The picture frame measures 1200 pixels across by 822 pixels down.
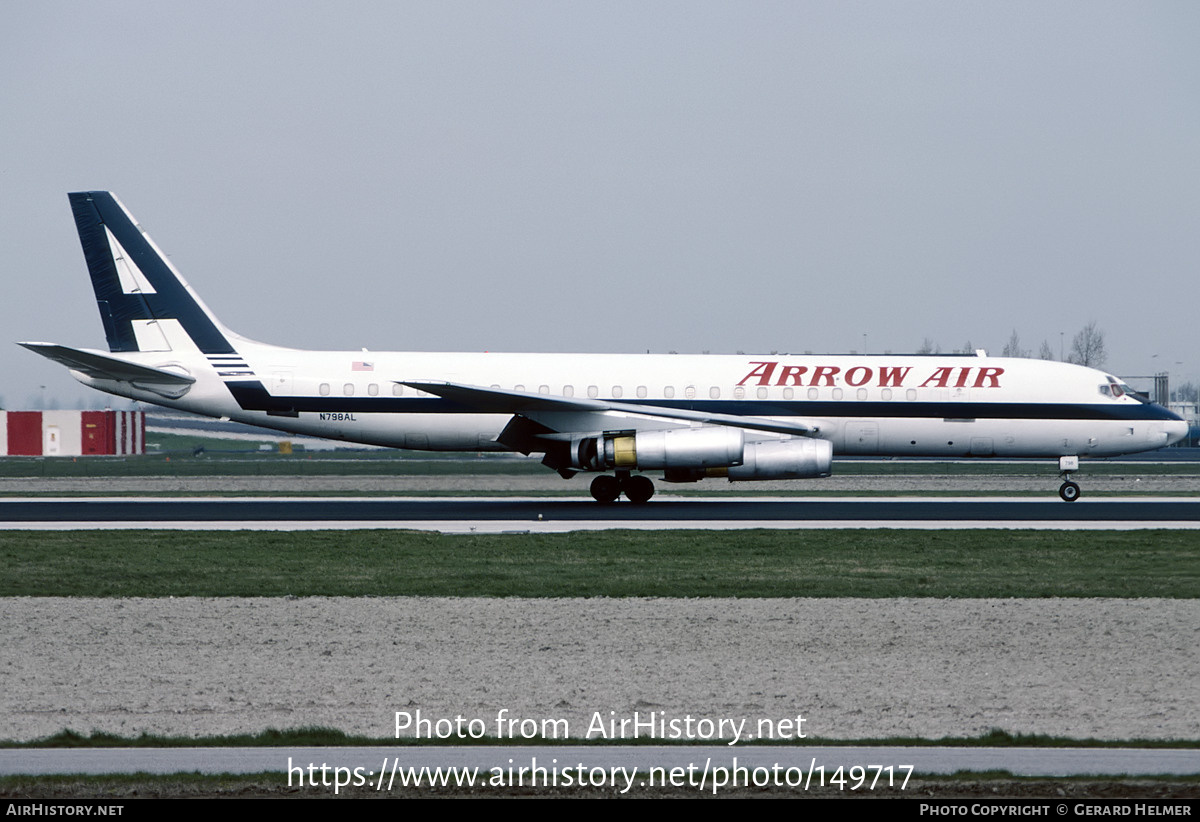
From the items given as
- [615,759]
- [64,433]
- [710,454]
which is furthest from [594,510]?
[64,433]

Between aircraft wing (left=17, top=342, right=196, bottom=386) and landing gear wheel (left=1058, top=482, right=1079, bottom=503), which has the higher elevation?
aircraft wing (left=17, top=342, right=196, bottom=386)

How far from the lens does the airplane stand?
102 feet

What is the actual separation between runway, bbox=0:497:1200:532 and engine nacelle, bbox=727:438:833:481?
3.06ft

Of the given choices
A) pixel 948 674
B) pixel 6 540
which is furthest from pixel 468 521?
pixel 948 674

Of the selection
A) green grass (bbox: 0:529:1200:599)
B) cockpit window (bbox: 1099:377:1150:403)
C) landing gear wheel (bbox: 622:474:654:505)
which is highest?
cockpit window (bbox: 1099:377:1150:403)

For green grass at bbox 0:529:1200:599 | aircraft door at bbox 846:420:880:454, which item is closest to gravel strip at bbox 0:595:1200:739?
green grass at bbox 0:529:1200:599

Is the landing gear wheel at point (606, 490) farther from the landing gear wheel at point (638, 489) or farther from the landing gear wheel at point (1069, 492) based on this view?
the landing gear wheel at point (1069, 492)

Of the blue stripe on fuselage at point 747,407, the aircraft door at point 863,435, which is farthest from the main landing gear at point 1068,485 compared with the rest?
the aircraft door at point 863,435

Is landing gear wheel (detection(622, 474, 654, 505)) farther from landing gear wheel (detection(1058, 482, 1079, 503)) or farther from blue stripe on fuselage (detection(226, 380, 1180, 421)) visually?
landing gear wheel (detection(1058, 482, 1079, 503))

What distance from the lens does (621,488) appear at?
3125 centimetres

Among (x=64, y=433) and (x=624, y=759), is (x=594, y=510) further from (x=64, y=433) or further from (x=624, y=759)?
(x=64, y=433)

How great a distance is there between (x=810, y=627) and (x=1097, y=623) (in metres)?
3.32

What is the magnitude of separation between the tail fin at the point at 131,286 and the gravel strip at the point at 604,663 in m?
17.7
